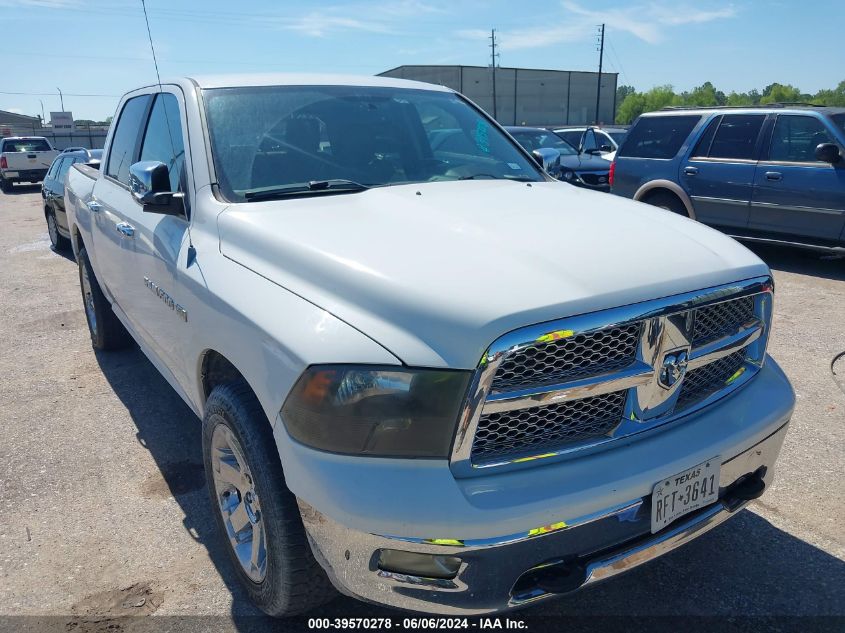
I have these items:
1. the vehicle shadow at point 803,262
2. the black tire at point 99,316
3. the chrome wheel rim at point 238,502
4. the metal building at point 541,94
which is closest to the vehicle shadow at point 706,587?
the chrome wheel rim at point 238,502

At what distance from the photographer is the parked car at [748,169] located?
7719 millimetres

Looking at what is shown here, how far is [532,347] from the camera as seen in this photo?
1911 mm

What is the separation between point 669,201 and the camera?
9.34 metres

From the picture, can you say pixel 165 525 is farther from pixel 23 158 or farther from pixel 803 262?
pixel 23 158

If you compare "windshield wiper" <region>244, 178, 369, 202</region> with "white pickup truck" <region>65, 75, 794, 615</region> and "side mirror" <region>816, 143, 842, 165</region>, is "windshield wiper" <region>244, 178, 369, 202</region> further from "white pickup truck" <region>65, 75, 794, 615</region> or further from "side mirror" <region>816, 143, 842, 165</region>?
"side mirror" <region>816, 143, 842, 165</region>

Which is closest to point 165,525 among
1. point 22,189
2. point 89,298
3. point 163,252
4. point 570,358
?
point 163,252

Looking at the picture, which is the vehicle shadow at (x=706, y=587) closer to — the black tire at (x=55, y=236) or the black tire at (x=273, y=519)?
→ the black tire at (x=273, y=519)

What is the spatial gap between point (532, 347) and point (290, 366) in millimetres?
687

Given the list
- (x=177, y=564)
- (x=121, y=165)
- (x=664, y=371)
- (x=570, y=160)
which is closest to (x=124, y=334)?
(x=121, y=165)

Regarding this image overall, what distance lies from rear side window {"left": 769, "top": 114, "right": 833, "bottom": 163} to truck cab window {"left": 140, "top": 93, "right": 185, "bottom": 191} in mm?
7103

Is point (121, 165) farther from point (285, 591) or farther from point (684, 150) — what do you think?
point (684, 150)

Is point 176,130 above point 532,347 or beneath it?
above

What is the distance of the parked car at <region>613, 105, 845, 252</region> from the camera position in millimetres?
7719

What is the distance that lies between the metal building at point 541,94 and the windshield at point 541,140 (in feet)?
161
